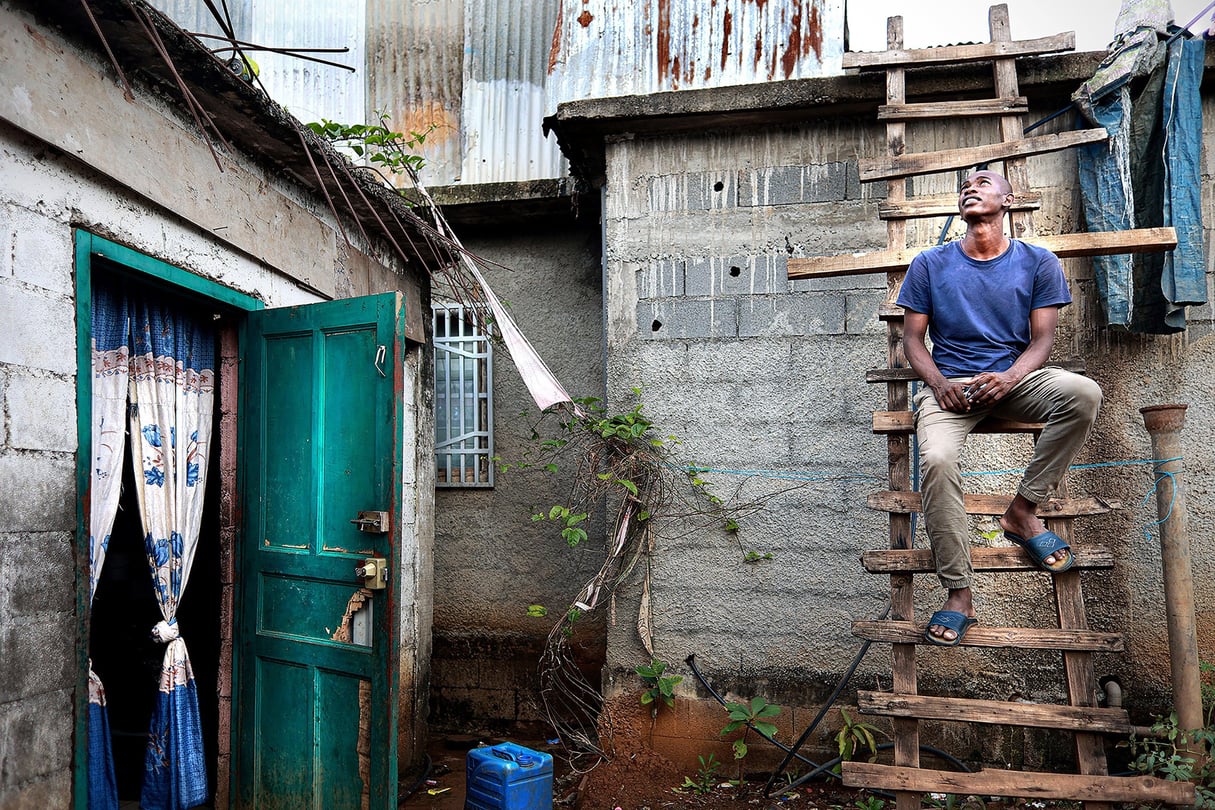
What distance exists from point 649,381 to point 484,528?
187 cm

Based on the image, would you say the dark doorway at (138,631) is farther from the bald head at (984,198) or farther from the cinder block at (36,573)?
the bald head at (984,198)

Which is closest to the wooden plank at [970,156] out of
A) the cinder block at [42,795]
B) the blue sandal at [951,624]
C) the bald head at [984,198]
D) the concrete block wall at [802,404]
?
the bald head at [984,198]

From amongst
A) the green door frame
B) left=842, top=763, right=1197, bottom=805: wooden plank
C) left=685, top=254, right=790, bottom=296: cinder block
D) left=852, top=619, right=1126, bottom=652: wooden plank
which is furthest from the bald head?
the green door frame

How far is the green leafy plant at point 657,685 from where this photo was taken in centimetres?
462

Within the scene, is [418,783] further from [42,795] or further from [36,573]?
[36,573]

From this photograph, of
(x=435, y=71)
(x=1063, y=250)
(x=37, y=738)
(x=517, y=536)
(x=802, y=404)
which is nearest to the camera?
(x=37, y=738)

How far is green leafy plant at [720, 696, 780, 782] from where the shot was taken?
14.7 feet

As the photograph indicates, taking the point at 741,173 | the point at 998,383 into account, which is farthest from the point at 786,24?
the point at 998,383

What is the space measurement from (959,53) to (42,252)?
3800mm

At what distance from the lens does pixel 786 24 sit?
15.7ft

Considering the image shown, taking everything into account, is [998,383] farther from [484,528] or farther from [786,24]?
[484,528]

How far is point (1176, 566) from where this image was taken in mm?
3832

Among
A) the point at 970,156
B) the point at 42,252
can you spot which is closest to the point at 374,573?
the point at 42,252

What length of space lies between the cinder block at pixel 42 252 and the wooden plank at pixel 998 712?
3098mm
